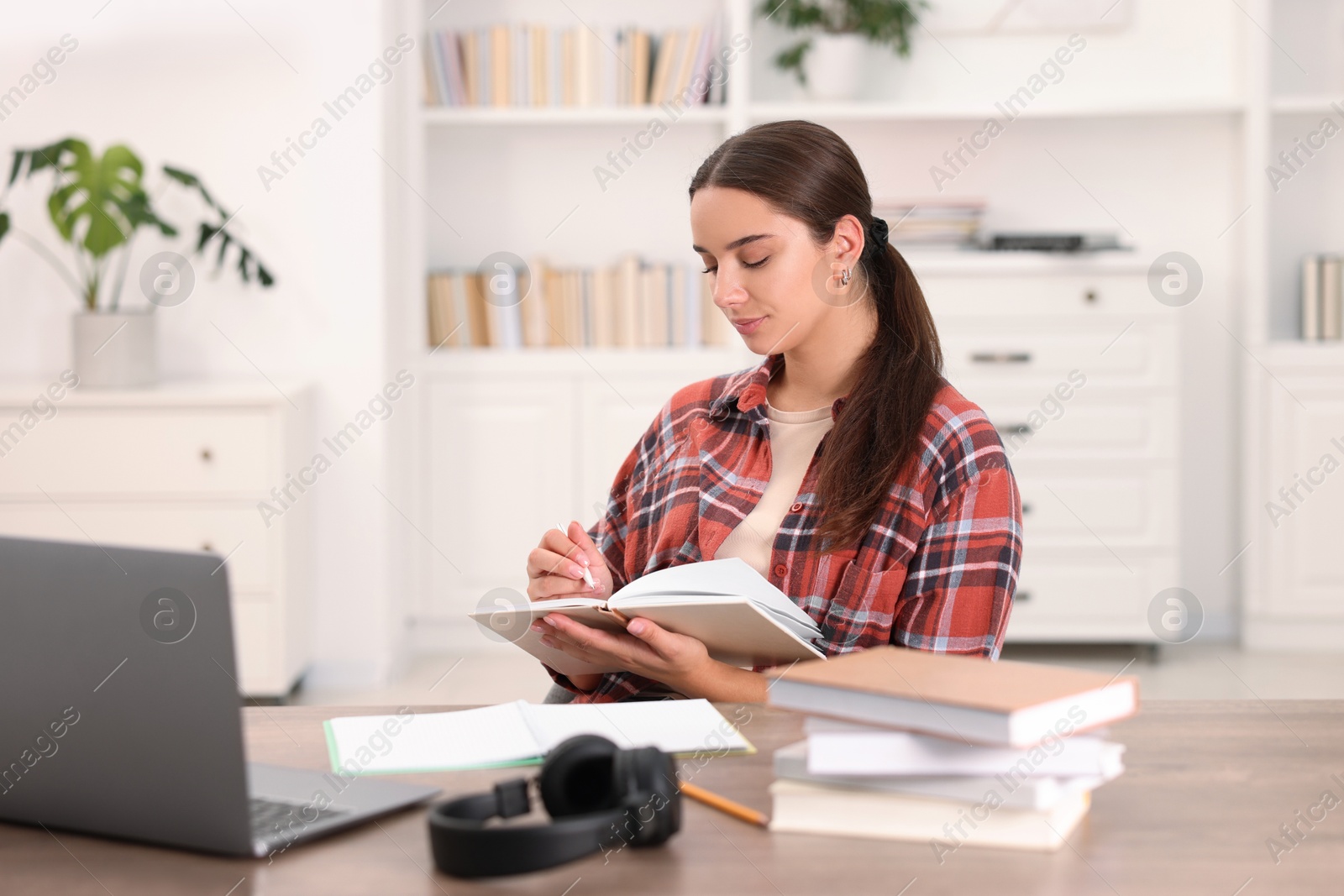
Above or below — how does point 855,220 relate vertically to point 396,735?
above

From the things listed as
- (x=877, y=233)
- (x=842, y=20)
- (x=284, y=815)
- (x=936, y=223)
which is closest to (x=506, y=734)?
(x=284, y=815)

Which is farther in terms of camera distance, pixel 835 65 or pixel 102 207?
pixel 835 65

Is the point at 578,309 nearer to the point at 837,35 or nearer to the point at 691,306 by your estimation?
the point at 691,306

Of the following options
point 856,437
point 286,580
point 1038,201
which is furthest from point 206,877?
point 1038,201

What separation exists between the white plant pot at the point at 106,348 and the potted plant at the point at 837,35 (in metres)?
1.99

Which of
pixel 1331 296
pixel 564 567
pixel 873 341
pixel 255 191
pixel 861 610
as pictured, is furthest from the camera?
pixel 1331 296

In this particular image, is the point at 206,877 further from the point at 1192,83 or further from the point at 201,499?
the point at 1192,83

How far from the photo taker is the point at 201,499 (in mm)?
3172

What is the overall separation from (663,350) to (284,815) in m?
3.00

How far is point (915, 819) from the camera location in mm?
875

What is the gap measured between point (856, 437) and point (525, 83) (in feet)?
8.64

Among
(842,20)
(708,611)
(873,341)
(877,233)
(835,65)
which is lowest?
(708,611)

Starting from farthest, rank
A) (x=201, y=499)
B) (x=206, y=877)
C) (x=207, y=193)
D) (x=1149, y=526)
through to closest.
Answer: (x=1149, y=526) → (x=207, y=193) → (x=201, y=499) → (x=206, y=877)

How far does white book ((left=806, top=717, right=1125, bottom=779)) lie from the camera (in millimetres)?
857
